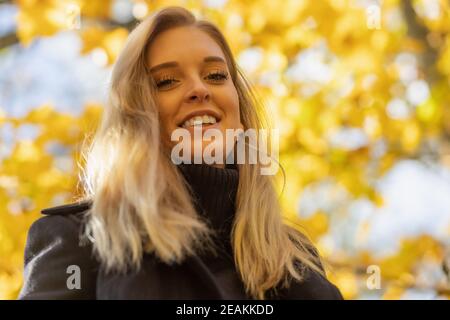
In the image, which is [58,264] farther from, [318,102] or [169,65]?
Answer: [318,102]

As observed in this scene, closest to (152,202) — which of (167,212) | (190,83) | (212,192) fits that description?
(167,212)

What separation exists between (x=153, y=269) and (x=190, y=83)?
1.40 feet

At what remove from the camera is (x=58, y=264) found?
52.9 inches

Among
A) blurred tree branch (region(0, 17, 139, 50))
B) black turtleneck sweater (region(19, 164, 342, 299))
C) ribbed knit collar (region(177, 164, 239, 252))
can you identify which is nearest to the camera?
black turtleneck sweater (region(19, 164, 342, 299))

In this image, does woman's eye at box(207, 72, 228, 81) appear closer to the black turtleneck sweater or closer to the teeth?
the teeth

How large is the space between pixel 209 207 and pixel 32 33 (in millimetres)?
1800

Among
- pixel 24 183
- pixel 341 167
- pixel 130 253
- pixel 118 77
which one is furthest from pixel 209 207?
pixel 341 167

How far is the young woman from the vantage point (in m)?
1.32

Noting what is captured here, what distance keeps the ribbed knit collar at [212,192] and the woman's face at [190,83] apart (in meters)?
0.06

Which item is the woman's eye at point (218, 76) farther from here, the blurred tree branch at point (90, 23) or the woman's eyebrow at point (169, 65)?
the blurred tree branch at point (90, 23)

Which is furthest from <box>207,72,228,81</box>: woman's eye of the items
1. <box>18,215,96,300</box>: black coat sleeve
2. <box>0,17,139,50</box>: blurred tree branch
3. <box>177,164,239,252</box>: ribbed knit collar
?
<box>0,17,139,50</box>: blurred tree branch

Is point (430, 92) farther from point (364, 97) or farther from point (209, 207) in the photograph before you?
point (209, 207)

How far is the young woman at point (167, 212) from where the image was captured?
1.32m

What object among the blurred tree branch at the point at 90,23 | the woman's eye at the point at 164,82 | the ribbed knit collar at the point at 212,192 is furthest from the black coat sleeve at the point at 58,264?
the blurred tree branch at the point at 90,23
